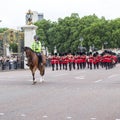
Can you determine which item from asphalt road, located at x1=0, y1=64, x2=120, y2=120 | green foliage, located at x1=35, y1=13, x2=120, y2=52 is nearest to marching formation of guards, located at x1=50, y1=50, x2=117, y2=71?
asphalt road, located at x1=0, y1=64, x2=120, y2=120

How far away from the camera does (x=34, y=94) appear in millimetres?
17062

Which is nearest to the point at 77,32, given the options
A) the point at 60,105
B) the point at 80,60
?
the point at 80,60

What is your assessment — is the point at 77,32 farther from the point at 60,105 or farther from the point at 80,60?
the point at 60,105

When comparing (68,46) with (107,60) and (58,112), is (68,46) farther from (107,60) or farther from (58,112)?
(58,112)

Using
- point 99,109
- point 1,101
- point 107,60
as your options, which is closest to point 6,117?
point 99,109

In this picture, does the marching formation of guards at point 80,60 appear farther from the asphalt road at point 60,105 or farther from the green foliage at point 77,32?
the green foliage at point 77,32

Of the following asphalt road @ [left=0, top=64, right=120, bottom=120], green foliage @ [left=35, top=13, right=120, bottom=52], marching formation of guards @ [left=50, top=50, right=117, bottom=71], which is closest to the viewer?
asphalt road @ [left=0, top=64, right=120, bottom=120]

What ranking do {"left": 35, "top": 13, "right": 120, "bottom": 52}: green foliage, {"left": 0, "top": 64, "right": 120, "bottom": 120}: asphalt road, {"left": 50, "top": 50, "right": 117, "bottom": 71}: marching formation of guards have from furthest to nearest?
{"left": 35, "top": 13, "right": 120, "bottom": 52}: green foliage → {"left": 50, "top": 50, "right": 117, "bottom": 71}: marching formation of guards → {"left": 0, "top": 64, "right": 120, "bottom": 120}: asphalt road

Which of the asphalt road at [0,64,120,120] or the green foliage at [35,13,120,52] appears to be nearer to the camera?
the asphalt road at [0,64,120,120]

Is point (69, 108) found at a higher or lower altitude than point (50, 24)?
lower

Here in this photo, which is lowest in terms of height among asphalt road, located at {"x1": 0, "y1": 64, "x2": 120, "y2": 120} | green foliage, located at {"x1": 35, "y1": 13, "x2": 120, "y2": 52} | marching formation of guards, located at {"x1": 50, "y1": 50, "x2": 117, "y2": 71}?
asphalt road, located at {"x1": 0, "y1": 64, "x2": 120, "y2": 120}

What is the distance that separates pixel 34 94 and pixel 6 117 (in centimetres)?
576

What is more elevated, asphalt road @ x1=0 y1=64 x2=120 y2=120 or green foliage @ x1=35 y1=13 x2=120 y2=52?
green foliage @ x1=35 y1=13 x2=120 y2=52

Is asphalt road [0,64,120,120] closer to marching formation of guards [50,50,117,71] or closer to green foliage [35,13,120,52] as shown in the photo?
marching formation of guards [50,50,117,71]
